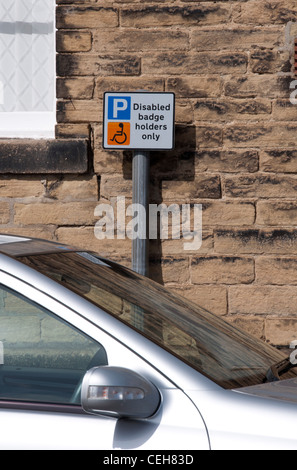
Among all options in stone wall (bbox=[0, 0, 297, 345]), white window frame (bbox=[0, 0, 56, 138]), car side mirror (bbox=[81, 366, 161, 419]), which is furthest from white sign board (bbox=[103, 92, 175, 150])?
car side mirror (bbox=[81, 366, 161, 419])

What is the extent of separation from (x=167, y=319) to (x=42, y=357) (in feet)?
1.53

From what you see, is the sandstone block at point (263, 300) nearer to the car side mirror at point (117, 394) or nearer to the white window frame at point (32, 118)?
the white window frame at point (32, 118)

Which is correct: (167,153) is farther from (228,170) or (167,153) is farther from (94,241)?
(94,241)

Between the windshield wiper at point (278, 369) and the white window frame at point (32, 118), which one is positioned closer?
the windshield wiper at point (278, 369)

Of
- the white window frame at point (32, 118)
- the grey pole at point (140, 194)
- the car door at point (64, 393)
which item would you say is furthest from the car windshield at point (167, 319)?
the white window frame at point (32, 118)

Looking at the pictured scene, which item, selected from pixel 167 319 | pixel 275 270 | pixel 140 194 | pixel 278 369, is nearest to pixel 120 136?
pixel 140 194

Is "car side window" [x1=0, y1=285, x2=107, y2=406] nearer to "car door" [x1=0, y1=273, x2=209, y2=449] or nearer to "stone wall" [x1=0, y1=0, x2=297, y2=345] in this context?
"car door" [x1=0, y1=273, x2=209, y2=449]

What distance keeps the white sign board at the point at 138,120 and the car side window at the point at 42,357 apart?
109 inches

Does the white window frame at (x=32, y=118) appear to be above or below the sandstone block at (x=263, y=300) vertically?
above

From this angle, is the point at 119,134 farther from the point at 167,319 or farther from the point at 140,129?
the point at 167,319

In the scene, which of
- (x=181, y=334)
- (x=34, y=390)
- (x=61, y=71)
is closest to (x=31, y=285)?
(x=34, y=390)

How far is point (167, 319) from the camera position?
2.56 m

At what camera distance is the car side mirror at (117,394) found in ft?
6.51

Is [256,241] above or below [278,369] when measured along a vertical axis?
above
